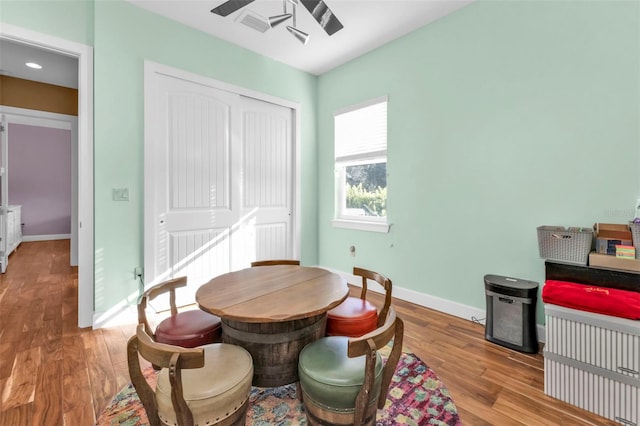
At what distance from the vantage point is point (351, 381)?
1.21 meters

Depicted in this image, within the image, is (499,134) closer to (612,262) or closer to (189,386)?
(612,262)

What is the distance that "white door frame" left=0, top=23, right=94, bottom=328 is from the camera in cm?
258

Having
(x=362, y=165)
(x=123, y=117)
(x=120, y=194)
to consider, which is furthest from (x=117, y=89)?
(x=362, y=165)

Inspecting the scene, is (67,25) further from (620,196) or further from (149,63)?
(620,196)

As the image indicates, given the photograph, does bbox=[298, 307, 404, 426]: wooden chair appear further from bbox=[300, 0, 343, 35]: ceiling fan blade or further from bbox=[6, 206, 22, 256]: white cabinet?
bbox=[6, 206, 22, 256]: white cabinet

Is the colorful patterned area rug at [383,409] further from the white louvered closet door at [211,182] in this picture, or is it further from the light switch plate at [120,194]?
the light switch plate at [120,194]

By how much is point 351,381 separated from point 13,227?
758 cm

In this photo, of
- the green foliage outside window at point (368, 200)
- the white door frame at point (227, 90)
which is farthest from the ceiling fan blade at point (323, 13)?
the green foliage outside window at point (368, 200)

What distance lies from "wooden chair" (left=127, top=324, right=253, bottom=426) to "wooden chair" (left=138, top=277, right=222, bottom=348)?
322 millimetres

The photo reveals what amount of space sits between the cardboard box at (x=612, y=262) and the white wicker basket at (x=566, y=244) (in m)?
0.05

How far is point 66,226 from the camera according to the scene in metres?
7.34

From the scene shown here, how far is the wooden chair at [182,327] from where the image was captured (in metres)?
1.54

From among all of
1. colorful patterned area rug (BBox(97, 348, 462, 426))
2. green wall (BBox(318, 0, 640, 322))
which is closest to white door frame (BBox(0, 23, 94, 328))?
colorful patterned area rug (BBox(97, 348, 462, 426))

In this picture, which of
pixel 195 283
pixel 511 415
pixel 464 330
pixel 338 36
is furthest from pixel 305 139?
pixel 511 415
